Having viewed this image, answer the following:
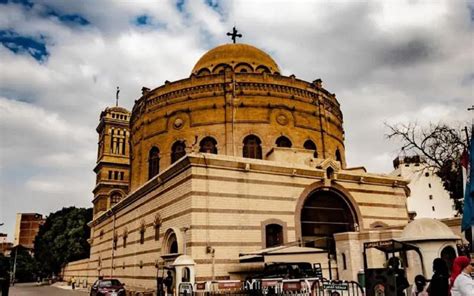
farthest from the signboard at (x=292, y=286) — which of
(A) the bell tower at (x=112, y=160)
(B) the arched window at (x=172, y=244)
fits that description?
Answer: (A) the bell tower at (x=112, y=160)

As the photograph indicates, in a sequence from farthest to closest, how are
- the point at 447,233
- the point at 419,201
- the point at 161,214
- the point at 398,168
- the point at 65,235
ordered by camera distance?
the point at 398,168, the point at 419,201, the point at 65,235, the point at 161,214, the point at 447,233

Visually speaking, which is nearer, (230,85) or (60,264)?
(230,85)

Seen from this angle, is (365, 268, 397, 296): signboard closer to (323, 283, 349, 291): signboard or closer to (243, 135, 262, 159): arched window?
(323, 283, 349, 291): signboard

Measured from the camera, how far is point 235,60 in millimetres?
31859

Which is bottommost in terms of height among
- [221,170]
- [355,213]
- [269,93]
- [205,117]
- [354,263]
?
[354,263]

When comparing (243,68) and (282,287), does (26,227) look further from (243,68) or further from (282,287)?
(282,287)

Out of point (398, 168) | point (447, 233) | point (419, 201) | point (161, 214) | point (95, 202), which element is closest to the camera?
point (447, 233)

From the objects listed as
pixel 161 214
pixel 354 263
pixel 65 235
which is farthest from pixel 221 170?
pixel 65 235

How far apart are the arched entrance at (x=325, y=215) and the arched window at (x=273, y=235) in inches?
65.9

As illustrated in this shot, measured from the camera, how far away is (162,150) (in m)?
28.4

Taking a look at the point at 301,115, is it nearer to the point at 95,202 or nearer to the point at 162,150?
the point at 162,150

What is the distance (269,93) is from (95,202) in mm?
31901

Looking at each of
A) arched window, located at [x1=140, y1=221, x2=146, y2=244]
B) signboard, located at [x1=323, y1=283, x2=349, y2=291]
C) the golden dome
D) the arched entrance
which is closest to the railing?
signboard, located at [x1=323, y1=283, x2=349, y2=291]

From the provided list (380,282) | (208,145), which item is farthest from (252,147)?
(380,282)
